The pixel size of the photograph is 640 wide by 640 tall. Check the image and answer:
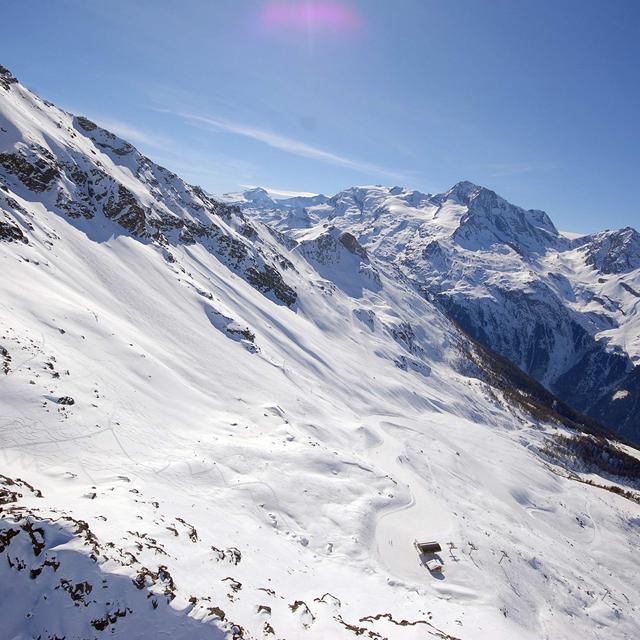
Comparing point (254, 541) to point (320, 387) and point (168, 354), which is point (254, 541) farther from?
point (320, 387)

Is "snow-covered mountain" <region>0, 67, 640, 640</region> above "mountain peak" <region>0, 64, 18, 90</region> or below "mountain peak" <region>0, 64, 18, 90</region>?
below

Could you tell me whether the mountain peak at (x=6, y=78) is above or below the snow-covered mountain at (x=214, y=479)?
above

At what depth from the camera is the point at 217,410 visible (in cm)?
4566

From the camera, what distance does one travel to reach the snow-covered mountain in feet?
51.0

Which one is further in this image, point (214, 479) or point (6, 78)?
point (6, 78)

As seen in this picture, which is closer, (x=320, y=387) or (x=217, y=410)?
(x=217, y=410)

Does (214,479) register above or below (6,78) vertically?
below

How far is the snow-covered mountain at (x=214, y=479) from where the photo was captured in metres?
15.5

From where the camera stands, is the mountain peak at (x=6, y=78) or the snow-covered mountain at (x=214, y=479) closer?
the snow-covered mountain at (x=214, y=479)

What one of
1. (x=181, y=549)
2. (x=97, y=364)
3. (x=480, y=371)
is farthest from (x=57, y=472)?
(x=480, y=371)

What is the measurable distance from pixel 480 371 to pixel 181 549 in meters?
184

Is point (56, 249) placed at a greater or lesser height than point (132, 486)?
greater

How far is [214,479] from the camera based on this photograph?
3078 centimetres

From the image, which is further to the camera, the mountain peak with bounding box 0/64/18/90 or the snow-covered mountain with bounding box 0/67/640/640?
the mountain peak with bounding box 0/64/18/90
